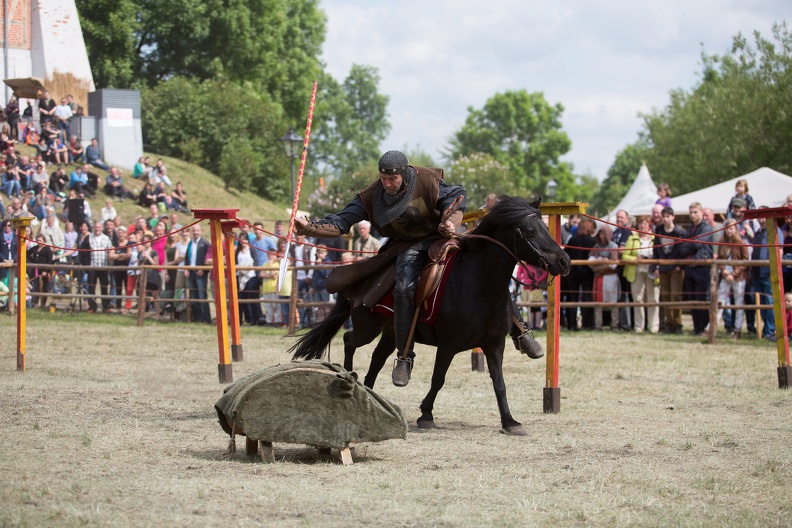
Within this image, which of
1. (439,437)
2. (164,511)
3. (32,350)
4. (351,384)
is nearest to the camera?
(164,511)

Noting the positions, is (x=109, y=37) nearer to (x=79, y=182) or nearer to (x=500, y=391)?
(x=79, y=182)

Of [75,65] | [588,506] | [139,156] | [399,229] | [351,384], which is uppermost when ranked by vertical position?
[75,65]

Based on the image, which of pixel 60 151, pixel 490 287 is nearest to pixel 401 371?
pixel 490 287

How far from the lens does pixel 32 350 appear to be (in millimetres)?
14102

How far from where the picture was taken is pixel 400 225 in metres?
8.57

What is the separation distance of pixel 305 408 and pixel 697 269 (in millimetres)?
11715

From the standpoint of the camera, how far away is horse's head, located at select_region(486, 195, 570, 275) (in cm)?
786

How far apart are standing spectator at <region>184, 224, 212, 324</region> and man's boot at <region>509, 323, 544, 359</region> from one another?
37.0 feet

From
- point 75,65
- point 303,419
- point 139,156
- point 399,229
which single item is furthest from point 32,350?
point 75,65

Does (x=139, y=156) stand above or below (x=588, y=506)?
above

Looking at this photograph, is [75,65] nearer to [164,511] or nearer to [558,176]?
[164,511]

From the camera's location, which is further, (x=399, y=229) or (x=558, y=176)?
(x=558, y=176)

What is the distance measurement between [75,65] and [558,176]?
193 feet

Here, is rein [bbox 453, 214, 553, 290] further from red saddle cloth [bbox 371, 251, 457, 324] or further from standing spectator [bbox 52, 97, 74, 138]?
standing spectator [bbox 52, 97, 74, 138]
